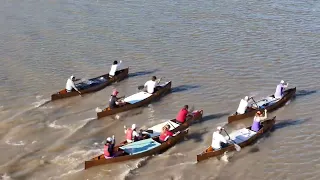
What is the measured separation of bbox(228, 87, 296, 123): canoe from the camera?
848 inches

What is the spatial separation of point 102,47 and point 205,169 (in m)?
16.2

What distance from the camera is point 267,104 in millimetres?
22672

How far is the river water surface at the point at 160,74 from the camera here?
59.6 ft

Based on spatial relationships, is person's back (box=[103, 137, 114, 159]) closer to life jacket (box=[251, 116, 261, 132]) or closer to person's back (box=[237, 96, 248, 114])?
life jacket (box=[251, 116, 261, 132])

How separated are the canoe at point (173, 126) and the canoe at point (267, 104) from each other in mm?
1594

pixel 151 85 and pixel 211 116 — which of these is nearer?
pixel 211 116

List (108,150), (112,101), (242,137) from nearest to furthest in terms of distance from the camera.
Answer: (108,150), (242,137), (112,101)

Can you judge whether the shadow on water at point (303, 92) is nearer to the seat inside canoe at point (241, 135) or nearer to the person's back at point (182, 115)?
the seat inside canoe at point (241, 135)

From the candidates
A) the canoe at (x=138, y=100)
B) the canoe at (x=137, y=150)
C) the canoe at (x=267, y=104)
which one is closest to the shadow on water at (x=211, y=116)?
the canoe at (x=267, y=104)

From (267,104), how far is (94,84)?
972 cm

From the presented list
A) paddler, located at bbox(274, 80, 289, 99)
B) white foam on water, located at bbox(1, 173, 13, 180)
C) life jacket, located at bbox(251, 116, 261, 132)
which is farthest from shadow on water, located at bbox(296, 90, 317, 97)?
white foam on water, located at bbox(1, 173, 13, 180)

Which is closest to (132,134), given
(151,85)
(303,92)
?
(151,85)

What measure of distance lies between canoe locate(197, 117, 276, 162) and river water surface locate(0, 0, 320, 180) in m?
0.28

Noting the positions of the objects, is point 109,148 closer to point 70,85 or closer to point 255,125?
point 255,125
